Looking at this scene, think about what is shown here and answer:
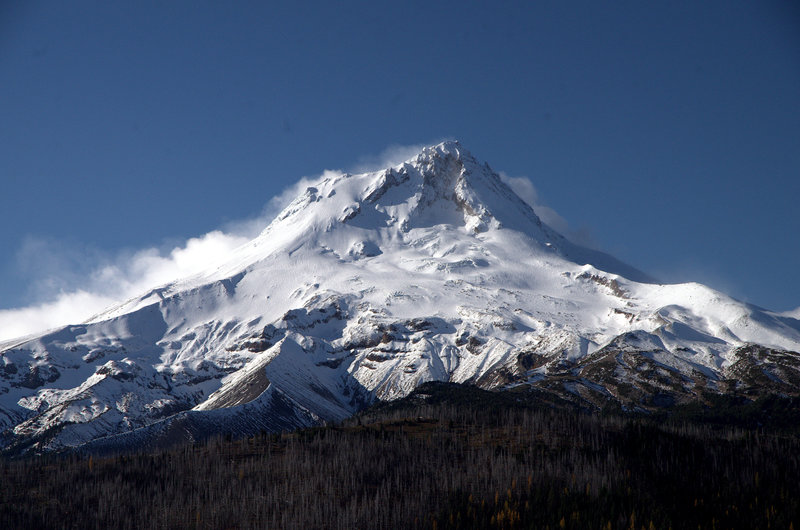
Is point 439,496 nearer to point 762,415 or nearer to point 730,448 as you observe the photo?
point 730,448

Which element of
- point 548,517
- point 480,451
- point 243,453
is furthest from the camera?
point 243,453

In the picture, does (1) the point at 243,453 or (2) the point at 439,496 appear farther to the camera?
(1) the point at 243,453

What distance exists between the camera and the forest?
161ft

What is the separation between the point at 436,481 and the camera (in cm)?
5553

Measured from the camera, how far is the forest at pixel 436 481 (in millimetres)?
48938

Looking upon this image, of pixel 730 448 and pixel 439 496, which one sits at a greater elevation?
pixel 730 448

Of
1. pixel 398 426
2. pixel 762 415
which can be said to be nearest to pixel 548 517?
pixel 398 426

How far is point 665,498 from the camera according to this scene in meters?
52.2

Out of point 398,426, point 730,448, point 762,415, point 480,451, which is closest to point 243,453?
point 398,426

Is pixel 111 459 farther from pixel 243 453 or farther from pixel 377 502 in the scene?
pixel 377 502

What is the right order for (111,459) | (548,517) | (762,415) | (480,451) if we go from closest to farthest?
1. (548,517)
2. (480,451)
3. (111,459)
4. (762,415)

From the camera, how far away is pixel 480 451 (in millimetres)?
60875

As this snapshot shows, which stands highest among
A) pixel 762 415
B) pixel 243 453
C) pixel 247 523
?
pixel 762 415

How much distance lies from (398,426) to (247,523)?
25797 millimetres
